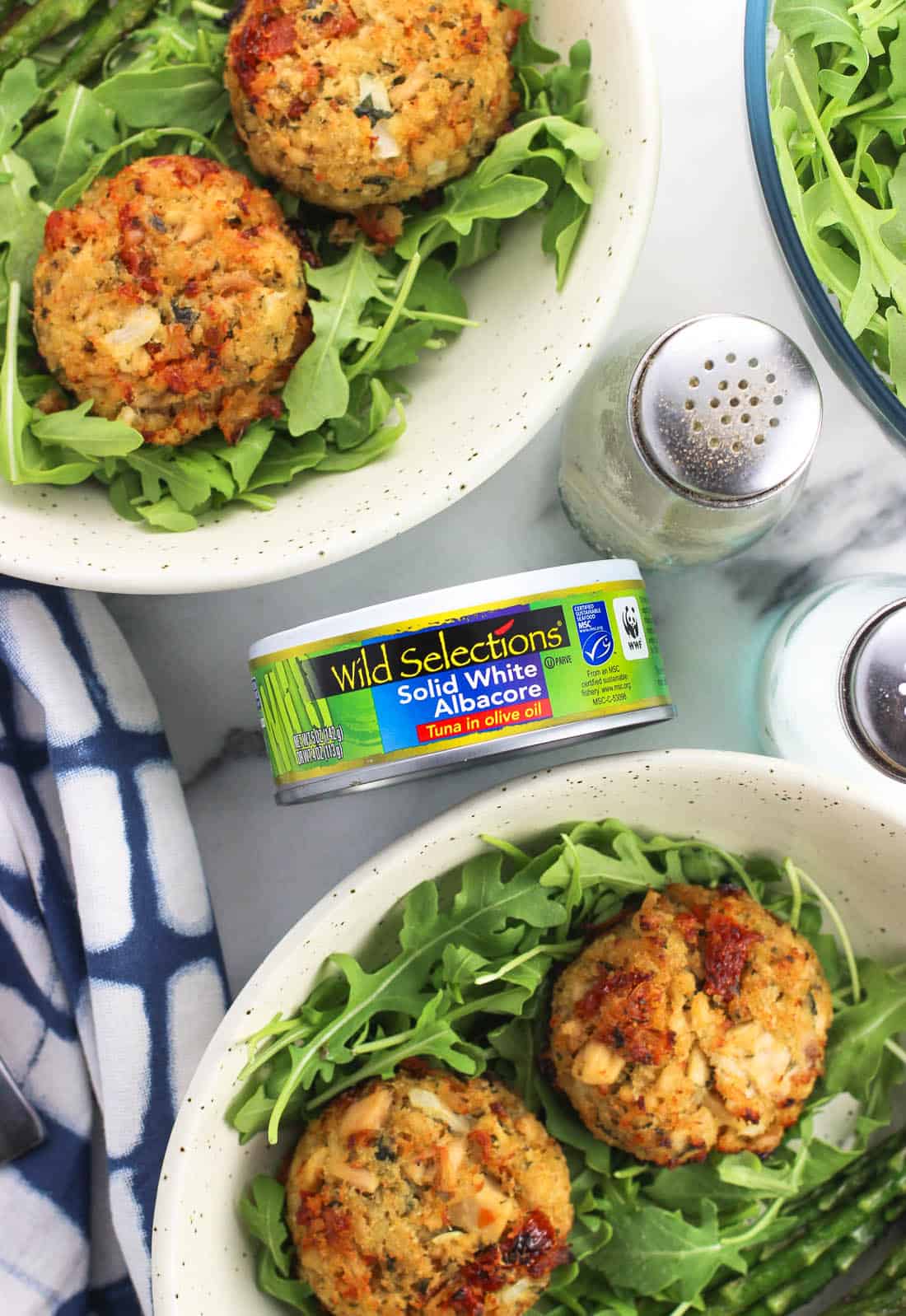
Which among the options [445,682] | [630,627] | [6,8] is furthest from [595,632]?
[6,8]

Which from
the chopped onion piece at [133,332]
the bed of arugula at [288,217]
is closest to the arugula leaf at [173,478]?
the bed of arugula at [288,217]

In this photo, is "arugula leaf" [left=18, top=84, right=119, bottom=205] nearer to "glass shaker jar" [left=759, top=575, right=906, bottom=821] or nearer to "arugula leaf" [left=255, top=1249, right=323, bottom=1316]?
"glass shaker jar" [left=759, top=575, right=906, bottom=821]

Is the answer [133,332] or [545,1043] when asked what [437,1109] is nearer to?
[545,1043]

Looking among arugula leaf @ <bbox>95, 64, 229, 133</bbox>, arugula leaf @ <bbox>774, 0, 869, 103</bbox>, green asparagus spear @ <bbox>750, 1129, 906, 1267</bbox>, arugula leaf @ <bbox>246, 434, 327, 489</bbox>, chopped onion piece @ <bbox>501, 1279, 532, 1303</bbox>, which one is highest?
arugula leaf @ <bbox>774, 0, 869, 103</bbox>

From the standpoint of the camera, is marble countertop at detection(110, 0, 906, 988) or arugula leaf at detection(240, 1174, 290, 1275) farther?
marble countertop at detection(110, 0, 906, 988)

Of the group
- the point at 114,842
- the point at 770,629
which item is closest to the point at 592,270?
the point at 770,629

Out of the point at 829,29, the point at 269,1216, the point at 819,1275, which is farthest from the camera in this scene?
the point at 819,1275

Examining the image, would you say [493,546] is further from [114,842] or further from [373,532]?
[114,842]

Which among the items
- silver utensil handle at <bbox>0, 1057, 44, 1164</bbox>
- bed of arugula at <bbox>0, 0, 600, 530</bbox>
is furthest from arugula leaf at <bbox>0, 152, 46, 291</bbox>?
silver utensil handle at <bbox>0, 1057, 44, 1164</bbox>
